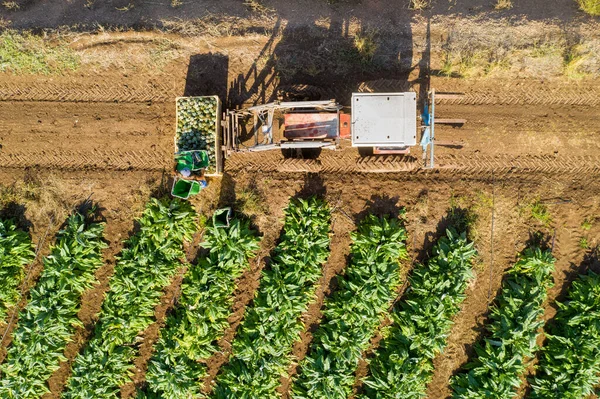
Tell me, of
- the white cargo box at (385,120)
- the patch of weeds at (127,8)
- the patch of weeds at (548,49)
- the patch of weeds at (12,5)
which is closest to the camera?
the white cargo box at (385,120)

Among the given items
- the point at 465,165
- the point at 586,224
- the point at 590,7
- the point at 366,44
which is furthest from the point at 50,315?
the point at 590,7

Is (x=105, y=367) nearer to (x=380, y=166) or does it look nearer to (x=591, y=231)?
(x=380, y=166)

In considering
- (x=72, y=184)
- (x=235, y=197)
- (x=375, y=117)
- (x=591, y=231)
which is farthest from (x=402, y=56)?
(x=72, y=184)

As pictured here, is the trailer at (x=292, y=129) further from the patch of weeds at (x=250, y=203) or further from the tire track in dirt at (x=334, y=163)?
the patch of weeds at (x=250, y=203)

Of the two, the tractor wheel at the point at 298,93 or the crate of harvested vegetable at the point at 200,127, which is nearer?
the crate of harvested vegetable at the point at 200,127

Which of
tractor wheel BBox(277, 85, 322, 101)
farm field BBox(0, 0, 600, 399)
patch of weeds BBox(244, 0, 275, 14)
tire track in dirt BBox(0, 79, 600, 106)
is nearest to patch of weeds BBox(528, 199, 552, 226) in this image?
farm field BBox(0, 0, 600, 399)

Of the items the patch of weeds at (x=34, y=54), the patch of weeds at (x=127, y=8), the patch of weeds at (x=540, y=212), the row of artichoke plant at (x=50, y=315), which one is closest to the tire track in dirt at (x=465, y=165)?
the patch of weeds at (x=540, y=212)
